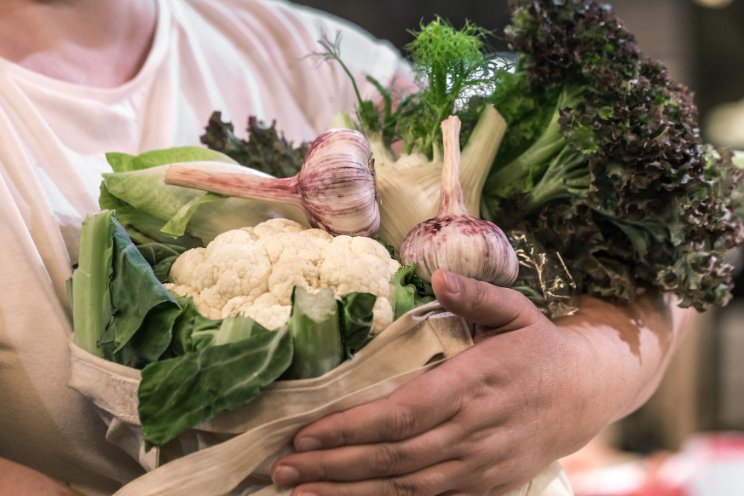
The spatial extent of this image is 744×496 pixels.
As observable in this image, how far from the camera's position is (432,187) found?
1121mm

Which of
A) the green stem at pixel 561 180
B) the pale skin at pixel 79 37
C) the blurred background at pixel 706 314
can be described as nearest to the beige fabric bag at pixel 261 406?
the green stem at pixel 561 180

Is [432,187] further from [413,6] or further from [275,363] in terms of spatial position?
[413,6]

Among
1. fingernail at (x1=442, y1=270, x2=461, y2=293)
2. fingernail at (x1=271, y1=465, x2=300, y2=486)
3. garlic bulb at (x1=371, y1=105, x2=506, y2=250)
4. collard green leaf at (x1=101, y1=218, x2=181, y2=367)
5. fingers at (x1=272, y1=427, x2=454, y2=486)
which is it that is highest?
garlic bulb at (x1=371, y1=105, x2=506, y2=250)

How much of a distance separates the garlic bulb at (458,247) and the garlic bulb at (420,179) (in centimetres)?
7

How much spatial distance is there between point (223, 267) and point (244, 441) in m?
0.21

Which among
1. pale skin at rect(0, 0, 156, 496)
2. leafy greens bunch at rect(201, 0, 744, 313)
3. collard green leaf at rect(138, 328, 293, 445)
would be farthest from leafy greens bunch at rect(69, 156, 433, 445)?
pale skin at rect(0, 0, 156, 496)

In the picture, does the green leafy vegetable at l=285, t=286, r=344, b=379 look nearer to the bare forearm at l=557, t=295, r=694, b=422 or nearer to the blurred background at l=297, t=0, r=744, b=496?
the bare forearm at l=557, t=295, r=694, b=422

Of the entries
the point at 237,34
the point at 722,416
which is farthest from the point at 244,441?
the point at 722,416

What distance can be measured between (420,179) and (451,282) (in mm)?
272

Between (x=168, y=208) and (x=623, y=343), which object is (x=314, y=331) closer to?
(x=168, y=208)

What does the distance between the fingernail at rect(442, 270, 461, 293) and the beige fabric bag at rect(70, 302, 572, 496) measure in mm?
54

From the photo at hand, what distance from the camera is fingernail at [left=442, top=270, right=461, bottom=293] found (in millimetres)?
889

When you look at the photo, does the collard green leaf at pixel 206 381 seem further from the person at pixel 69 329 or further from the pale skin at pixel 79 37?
the pale skin at pixel 79 37

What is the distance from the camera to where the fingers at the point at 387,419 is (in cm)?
87
